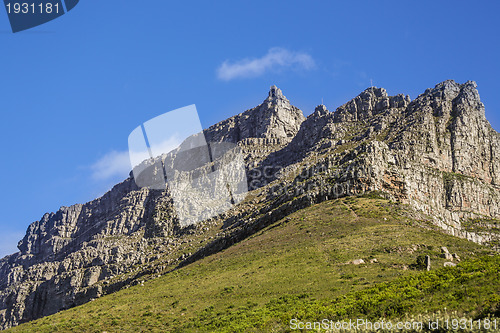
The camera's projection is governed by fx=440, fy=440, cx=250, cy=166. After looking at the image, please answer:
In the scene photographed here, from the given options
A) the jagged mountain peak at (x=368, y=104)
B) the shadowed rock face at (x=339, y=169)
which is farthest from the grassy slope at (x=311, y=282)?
the jagged mountain peak at (x=368, y=104)

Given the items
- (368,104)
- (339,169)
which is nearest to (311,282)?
(339,169)

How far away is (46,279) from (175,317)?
152 metres

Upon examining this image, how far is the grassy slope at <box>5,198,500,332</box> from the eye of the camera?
31.7m

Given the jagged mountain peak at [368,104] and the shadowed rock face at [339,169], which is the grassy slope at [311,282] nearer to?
the shadowed rock face at [339,169]

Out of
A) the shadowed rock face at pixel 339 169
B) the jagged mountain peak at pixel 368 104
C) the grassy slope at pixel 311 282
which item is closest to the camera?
the grassy slope at pixel 311 282

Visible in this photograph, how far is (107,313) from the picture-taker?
59656mm

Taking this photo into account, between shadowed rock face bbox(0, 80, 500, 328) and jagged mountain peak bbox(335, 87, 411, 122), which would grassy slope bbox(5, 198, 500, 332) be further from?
jagged mountain peak bbox(335, 87, 411, 122)

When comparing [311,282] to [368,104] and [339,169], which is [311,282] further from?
[368,104]

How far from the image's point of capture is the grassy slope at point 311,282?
104 feet

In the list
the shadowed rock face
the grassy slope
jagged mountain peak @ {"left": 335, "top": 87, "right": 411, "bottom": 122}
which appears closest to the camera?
the grassy slope

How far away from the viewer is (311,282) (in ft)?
159

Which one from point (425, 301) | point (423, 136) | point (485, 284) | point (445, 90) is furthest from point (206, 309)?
point (445, 90)

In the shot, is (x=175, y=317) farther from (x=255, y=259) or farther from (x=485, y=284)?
(x=485, y=284)


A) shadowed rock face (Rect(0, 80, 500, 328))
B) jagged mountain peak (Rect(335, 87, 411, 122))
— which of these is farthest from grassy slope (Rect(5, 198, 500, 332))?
jagged mountain peak (Rect(335, 87, 411, 122))
